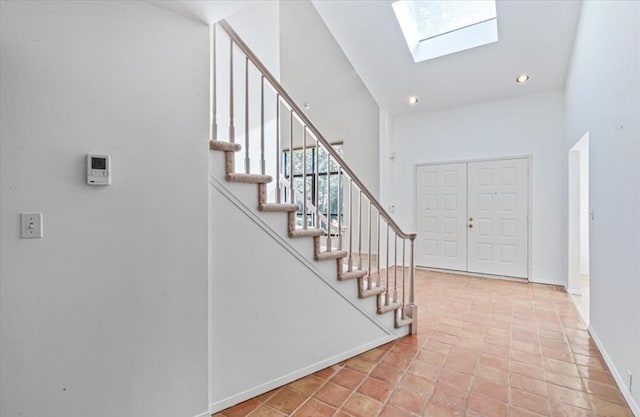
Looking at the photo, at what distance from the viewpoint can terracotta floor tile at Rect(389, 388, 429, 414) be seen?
1985 mm

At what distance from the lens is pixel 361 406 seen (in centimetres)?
200

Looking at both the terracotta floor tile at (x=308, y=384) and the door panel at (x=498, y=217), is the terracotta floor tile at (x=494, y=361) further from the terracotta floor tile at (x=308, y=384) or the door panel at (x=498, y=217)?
the door panel at (x=498, y=217)

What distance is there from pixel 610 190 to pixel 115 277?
3493 millimetres

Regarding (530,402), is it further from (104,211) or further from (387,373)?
(104,211)

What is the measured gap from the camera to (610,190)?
2506mm

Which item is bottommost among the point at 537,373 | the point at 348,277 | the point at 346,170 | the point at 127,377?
the point at 537,373

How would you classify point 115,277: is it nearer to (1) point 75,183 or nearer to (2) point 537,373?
(1) point 75,183

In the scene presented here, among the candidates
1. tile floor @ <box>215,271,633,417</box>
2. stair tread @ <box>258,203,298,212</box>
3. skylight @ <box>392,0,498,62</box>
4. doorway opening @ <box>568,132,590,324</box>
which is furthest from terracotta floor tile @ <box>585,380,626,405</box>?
skylight @ <box>392,0,498,62</box>

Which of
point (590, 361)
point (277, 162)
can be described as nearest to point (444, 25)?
point (277, 162)

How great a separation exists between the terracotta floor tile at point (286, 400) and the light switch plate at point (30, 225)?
5.24ft

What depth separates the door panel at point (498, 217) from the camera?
5109 millimetres

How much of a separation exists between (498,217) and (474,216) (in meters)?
0.37

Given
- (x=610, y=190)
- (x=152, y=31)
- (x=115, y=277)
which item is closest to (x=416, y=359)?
(x=610, y=190)

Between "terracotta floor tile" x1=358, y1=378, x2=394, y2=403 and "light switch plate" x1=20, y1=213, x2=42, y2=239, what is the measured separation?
205 cm
